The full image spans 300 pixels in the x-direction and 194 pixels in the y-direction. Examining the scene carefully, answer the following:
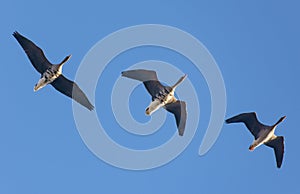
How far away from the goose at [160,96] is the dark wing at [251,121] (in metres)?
2.73

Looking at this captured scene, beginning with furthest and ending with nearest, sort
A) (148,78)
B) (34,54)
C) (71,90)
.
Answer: (71,90)
(148,78)
(34,54)

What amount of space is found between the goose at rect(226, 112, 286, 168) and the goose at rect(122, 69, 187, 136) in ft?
8.00

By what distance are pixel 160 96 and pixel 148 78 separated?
1.03m

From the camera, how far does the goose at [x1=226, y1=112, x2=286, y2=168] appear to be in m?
51.8

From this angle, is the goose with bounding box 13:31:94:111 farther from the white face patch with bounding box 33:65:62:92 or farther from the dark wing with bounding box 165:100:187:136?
the dark wing with bounding box 165:100:187:136

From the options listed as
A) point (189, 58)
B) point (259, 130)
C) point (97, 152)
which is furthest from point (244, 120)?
point (97, 152)

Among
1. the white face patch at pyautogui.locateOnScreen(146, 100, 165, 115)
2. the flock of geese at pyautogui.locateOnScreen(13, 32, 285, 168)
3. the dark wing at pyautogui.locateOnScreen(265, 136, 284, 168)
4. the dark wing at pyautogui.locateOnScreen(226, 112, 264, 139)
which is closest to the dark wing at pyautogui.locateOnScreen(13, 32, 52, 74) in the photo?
the flock of geese at pyautogui.locateOnScreen(13, 32, 285, 168)

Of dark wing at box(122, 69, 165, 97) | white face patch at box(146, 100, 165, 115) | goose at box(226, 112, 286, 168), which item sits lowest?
white face patch at box(146, 100, 165, 115)

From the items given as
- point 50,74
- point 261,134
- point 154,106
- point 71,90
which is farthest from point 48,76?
point 261,134

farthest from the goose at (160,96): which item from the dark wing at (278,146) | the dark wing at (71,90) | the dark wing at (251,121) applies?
the dark wing at (278,146)

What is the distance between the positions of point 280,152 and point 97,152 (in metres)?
9.08

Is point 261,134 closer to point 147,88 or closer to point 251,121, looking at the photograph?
point 251,121

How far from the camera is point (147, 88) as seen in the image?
50.8 metres

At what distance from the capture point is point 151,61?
51281 mm
